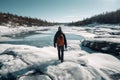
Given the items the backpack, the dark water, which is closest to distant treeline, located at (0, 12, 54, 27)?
the dark water

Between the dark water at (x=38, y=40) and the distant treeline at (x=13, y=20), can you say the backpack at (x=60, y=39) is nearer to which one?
the dark water at (x=38, y=40)

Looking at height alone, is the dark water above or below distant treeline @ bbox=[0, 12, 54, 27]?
below

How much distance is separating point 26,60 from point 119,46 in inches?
323

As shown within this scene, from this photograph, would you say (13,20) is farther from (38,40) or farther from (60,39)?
(60,39)

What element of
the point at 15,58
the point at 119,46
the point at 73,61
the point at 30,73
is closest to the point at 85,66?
the point at 73,61

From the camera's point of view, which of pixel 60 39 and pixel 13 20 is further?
pixel 13 20

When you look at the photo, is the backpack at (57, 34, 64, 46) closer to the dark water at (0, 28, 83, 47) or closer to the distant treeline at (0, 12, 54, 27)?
the dark water at (0, 28, 83, 47)

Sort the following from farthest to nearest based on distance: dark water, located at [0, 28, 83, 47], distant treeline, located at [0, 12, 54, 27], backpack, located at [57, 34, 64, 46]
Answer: distant treeline, located at [0, 12, 54, 27], dark water, located at [0, 28, 83, 47], backpack, located at [57, 34, 64, 46]

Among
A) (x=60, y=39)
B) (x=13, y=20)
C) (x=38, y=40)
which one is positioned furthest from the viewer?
(x=13, y=20)

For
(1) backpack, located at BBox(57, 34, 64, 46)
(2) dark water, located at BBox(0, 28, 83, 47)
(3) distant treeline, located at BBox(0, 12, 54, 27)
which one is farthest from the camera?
(3) distant treeline, located at BBox(0, 12, 54, 27)

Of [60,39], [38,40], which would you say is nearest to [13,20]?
[38,40]

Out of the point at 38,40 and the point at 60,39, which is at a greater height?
the point at 60,39

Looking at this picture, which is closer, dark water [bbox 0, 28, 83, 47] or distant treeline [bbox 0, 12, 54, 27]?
dark water [bbox 0, 28, 83, 47]

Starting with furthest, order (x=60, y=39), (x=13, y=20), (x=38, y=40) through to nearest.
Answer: (x=13, y=20) → (x=38, y=40) → (x=60, y=39)
